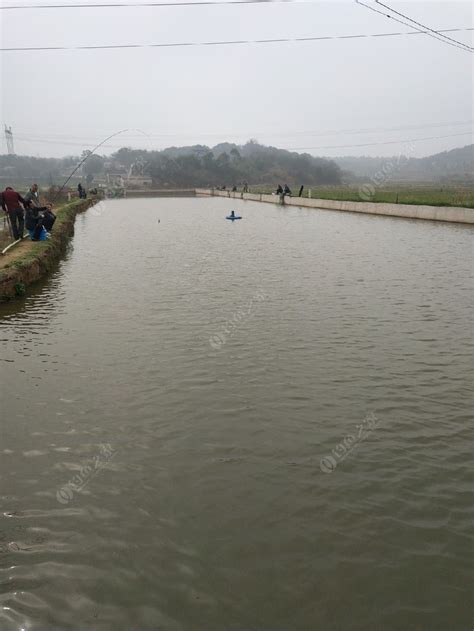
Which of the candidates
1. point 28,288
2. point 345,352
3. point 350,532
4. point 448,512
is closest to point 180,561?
point 350,532

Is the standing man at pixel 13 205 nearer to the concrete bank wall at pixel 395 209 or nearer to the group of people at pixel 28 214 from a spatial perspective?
the group of people at pixel 28 214

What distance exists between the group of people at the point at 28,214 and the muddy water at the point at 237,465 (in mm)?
5948

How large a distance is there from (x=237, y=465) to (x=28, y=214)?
14.9 metres

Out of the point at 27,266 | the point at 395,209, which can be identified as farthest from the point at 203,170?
the point at 27,266

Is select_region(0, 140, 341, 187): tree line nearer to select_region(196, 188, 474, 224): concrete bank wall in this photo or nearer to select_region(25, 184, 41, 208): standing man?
select_region(196, 188, 474, 224): concrete bank wall

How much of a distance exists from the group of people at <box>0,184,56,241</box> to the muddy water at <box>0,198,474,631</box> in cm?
595

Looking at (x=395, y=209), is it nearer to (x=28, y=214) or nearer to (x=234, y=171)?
(x=28, y=214)

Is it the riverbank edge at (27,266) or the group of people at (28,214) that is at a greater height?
the group of people at (28,214)

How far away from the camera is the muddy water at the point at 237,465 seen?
10.7ft

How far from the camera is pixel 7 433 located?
5336 mm

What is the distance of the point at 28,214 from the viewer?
54.3ft

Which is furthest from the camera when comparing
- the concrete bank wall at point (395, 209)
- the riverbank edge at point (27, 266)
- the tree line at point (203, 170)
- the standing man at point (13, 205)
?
the tree line at point (203, 170)

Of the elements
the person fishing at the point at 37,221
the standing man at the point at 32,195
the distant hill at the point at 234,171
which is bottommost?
the person fishing at the point at 37,221

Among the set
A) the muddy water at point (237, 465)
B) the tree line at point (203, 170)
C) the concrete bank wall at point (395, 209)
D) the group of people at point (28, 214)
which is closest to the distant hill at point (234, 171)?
the tree line at point (203, 170)
